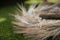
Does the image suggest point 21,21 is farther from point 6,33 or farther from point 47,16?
point 47,16

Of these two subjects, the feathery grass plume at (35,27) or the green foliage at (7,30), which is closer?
the feathery grass plume at (35,27)

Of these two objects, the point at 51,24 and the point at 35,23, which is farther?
the point at 35,23

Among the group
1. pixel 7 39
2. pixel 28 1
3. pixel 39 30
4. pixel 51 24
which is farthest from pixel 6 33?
pixel 28 1

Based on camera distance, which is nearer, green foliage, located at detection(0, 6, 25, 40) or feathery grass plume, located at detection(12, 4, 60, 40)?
feathery grass plume, located at detection(12, 4, 60, 40)

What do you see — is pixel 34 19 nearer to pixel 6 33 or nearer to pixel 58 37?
pixel 6 33

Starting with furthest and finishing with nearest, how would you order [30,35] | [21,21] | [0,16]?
[0,16] < [21,21] < [30,35]

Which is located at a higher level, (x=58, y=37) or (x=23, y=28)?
(x=23, y=28)

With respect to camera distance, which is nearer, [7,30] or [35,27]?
[35,27]

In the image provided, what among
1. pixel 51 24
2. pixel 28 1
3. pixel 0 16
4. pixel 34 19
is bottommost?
pixel 51 24

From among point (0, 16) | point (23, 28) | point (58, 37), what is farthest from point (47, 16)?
point (0, 16)

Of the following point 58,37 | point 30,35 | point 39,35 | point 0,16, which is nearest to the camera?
point 58,37
